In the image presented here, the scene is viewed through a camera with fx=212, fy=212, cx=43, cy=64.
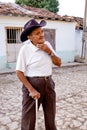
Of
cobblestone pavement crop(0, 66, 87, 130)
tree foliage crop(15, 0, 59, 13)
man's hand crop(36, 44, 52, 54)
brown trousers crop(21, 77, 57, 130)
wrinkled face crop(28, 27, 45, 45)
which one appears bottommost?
cobblestone pavement crop(0, 66, 87, 130)

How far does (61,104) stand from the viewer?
5.06m

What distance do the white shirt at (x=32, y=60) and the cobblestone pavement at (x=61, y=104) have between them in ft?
5.24

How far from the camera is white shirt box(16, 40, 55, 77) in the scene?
8.17ft

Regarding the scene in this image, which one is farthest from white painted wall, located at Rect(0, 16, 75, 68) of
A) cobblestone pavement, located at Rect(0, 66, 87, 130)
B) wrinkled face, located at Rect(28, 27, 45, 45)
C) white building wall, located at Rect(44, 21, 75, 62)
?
wrinkled face, located at Rect(28, 27, 45, 45)

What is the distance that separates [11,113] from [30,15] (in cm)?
699

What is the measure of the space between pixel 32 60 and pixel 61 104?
2.80 meters

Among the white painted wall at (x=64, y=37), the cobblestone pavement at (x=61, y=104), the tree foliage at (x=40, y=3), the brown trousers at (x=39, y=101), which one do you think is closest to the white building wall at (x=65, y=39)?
the white painted wall at (x=64, y=37)

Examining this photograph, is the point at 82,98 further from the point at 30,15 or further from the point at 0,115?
the point at 30,15

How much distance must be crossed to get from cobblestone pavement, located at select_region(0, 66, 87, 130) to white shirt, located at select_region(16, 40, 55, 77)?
5.24 feet

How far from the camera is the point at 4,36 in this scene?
994 cm

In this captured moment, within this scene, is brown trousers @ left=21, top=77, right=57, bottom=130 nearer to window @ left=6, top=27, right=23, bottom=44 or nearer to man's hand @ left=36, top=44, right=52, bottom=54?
man's hand @ left=36, top=44, right=52, bottom=54

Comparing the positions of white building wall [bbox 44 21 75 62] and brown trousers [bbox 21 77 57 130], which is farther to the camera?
white building wall [bbox 44 21 75 62]

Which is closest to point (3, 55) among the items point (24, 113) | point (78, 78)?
point (78, 78)

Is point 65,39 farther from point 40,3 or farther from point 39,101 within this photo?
point 39,101
